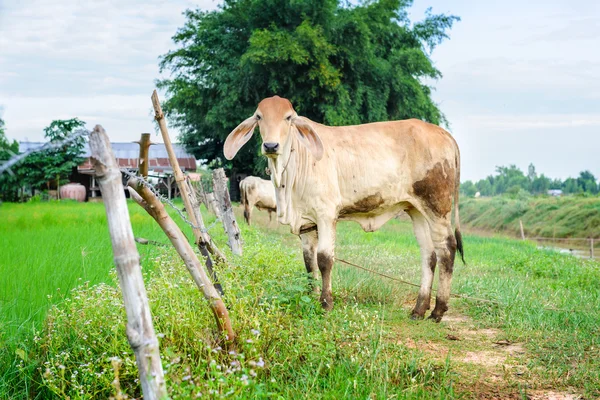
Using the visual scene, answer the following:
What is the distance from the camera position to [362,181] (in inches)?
227

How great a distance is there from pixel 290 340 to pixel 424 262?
7.27 ft

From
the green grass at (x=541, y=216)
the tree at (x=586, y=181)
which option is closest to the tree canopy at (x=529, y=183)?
the tree at (x=586, y=181)

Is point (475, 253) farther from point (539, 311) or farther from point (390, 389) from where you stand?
point (390, 389)

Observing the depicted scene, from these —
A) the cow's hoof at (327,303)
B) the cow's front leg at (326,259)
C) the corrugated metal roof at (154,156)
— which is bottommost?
the cow's hoof at (327,303)

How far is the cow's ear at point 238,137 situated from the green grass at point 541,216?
81.2 ft

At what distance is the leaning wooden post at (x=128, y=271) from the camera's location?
267 centimetres

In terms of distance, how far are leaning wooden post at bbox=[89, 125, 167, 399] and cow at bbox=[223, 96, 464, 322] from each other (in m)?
2.73

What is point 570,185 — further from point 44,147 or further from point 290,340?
point 44,147

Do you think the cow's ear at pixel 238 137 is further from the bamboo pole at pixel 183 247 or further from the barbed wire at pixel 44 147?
the barbed wire at pixel 44 147

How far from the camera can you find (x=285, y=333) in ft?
13.5

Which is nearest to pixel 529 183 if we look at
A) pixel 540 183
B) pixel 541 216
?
pixel 540 183

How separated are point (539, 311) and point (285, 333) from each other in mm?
3017

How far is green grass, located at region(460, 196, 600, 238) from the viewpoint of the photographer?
28141mm

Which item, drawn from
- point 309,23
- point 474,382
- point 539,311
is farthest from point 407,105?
point 474,382
